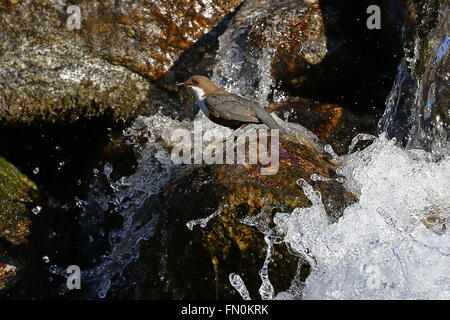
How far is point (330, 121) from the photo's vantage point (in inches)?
220

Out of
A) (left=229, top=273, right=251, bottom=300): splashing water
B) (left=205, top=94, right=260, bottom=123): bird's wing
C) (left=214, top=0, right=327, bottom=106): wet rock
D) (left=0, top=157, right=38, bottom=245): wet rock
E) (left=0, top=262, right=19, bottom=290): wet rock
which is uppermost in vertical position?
(left=214, top=0, right=327, bottom=106): wet rock

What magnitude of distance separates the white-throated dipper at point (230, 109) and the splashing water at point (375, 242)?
855 millimetres

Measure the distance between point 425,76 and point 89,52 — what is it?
3349 mm

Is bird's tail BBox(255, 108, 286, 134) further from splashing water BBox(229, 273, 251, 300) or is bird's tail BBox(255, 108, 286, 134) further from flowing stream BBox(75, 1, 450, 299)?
splashing water BBox(229, 273, 251, 300)

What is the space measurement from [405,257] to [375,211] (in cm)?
45

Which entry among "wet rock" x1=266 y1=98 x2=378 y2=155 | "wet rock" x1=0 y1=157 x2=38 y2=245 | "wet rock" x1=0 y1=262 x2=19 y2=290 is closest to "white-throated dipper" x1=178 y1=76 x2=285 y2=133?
"wet rock" x1=266 y1=98 x2=378 y2=155

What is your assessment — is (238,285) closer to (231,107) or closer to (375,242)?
(375,242)

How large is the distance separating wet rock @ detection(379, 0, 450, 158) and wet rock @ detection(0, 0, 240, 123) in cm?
211

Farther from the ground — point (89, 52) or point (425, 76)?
point (89, 52)

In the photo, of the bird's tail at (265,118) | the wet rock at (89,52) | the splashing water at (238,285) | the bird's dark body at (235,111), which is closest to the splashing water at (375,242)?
the splashing water at (238,285)

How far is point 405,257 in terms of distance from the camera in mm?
3586

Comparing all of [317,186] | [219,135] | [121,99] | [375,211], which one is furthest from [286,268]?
[121,99]

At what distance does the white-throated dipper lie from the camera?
15.4ft

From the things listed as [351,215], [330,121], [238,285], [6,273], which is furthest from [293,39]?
[6,273]
